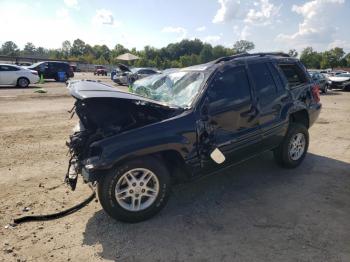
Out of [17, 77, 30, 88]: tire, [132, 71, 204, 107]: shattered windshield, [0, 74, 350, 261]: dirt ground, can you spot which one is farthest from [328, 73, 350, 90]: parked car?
Result: [132, 71, 204, 107]: shattered windshield

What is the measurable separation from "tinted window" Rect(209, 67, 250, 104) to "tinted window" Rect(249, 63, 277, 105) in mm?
223

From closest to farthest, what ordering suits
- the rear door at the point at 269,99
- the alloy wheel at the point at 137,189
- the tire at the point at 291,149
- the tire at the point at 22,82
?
1. the alloy wheel at the point at 137,189
2. the rear door at the point at 269,99
3. the tire at the point at 291,149
4. the tire at the point at 22,82

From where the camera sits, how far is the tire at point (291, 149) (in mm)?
5320

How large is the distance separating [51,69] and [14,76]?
8.06 meters

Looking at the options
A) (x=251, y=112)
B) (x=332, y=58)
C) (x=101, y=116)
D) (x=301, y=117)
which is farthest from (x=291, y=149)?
(x=332, y=58)

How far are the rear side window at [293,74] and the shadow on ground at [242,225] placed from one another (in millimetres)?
1628

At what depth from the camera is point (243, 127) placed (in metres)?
4.51

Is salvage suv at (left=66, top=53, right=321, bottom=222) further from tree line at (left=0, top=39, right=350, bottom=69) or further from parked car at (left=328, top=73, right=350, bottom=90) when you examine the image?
tree line at (left=0, top=39, right=350, bottom=69)

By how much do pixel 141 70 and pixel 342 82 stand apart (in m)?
15.2

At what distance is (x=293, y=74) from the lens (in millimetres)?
5629

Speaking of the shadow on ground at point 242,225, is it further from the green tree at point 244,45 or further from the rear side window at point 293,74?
the green tree at point 244,45

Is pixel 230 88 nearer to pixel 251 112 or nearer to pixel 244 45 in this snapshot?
pixel 251 112

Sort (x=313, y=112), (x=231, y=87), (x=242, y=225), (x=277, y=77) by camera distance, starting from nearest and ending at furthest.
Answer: (x=242, y=225) → (x=231, y=87) → (x=277, y=77) → (x=313, y=112)

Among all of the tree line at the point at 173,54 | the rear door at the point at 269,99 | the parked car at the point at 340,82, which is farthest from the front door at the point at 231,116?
the tree line at the point at 173,54
